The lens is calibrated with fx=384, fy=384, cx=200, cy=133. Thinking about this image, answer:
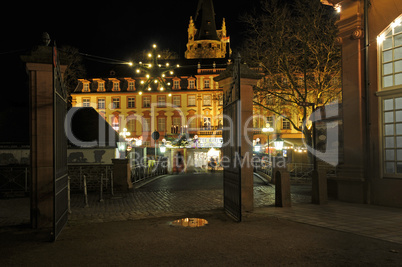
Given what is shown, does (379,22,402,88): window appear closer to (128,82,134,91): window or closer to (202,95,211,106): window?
(202,95,211,106): window

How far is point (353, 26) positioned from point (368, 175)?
4616 millimetres

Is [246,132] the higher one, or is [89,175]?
[246,132]

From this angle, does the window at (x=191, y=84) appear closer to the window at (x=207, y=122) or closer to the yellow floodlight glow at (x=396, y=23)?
the window at (x=207, y=122)

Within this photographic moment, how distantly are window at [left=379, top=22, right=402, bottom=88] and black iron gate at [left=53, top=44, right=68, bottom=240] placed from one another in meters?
8.91

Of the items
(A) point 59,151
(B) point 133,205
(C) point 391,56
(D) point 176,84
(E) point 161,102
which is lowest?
(B) point 133,205

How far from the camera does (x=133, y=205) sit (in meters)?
11.5

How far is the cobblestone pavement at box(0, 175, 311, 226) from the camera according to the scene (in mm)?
9237

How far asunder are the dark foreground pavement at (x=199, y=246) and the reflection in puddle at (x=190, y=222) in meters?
0.22

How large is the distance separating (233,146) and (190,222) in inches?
85.1

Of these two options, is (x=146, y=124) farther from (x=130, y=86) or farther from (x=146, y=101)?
(x=130, y=86)

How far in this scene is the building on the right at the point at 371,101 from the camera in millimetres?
10906

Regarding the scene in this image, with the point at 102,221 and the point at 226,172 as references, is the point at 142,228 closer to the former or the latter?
the point at 102,221

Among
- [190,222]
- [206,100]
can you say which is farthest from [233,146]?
[206,100]

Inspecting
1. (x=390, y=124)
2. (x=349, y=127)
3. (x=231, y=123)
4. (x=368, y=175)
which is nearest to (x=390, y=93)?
(x=390, y=124)
